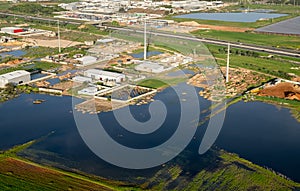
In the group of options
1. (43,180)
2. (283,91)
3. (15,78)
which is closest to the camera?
(43,180)

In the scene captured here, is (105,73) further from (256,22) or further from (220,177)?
(256,22)

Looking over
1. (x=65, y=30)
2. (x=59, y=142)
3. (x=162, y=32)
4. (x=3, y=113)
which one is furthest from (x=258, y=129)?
(x=65, y=30)

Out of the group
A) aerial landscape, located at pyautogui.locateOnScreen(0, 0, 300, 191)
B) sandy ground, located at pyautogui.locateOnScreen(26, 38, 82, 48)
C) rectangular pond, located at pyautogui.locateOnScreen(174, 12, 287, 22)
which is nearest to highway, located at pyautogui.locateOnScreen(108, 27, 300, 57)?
aerial landscape, located at pyautogui.locateOnScreen(0, 0, 300, 191)

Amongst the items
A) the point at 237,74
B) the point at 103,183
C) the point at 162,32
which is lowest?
the point at 103,183

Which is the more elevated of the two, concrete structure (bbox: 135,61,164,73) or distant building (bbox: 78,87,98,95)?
concrete structure (bbox: 135,61,164,73)

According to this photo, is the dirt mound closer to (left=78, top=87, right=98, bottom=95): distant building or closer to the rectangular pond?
(left=78, top=87, right=98, bottom=95): distant building

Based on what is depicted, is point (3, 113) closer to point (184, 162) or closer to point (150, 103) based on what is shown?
point (150, 103)

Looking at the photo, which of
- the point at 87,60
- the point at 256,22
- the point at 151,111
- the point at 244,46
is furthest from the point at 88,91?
the point at 256,22
